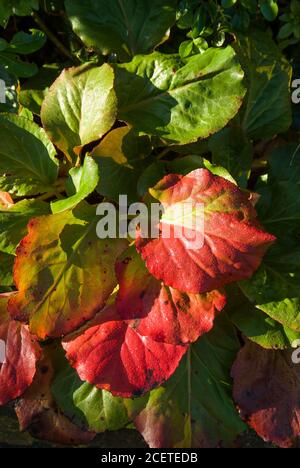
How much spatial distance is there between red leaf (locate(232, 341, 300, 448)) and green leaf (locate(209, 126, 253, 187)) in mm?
388

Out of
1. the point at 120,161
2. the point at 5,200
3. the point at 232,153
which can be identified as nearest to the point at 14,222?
the point at 5,200

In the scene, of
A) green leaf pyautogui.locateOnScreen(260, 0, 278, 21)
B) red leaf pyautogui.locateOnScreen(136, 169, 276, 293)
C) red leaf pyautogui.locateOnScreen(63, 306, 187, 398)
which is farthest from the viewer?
green leaf pyautogui.locateOnScreen(260, 0, 278, 21)

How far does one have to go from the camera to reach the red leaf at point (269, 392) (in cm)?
134

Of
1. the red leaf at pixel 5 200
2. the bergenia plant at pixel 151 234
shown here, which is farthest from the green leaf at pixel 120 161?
the red leaf at pixel 5 200

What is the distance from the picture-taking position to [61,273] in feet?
4.13

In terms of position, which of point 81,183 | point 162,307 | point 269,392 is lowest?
point 269,392

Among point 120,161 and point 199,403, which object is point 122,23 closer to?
point 120,161

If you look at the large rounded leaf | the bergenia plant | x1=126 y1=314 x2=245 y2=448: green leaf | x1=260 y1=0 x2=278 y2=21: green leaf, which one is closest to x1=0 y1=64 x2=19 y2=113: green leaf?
the bergenia plant

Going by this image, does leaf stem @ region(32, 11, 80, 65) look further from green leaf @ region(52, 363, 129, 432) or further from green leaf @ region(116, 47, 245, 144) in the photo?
green leaf @ region(52, 363, 129, 432)

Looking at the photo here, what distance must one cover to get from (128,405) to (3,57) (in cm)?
82

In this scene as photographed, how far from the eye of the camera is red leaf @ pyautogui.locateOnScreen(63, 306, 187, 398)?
1.27 metres

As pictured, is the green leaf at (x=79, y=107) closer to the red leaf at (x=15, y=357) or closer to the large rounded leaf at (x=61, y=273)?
the large rounded leaf at (x=61, y=273)

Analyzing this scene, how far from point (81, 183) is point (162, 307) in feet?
0.97

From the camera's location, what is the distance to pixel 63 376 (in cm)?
141
